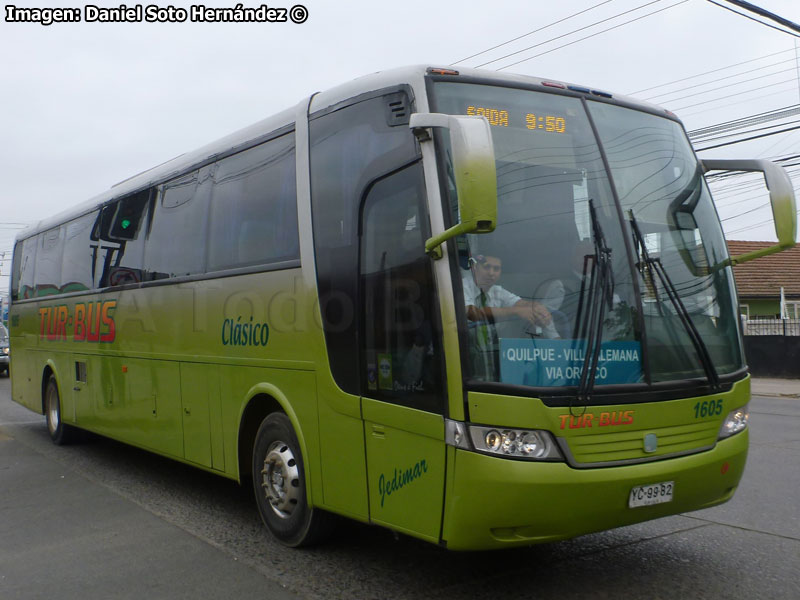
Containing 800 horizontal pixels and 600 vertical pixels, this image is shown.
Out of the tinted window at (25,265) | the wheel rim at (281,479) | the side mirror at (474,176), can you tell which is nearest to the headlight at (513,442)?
the side mirror at (474,176)

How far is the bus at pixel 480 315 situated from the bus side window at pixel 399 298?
0.5 inches

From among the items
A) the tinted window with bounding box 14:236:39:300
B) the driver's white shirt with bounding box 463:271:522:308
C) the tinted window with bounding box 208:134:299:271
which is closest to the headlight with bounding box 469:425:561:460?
the driver's white shirt with bounding box 463:271:522:308

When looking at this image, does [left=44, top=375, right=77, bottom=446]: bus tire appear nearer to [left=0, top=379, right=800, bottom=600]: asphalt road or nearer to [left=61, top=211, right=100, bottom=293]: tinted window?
[left=61, top=211, right=100, bottom=293]: tinted window

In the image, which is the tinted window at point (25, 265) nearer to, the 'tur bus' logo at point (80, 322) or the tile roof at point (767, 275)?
the 'tur bus' logo at point (80, 322)

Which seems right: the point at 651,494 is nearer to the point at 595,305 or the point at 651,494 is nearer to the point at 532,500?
the point at 532,500

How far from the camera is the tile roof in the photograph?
41.7m

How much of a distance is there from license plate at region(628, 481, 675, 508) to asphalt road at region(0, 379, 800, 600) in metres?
0.63

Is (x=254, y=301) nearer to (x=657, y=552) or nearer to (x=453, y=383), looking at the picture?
(x=453, y=383)

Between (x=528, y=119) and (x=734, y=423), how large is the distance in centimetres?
225

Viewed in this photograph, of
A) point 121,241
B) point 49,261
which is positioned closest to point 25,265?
point 49,261

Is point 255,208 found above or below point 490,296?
above

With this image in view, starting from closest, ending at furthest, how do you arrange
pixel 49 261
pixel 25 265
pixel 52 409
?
Result: 1. pixel 52 409
2. pixel 49 261
3. pixel 25 265

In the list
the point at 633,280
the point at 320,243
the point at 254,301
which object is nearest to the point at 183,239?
the point at 254,301

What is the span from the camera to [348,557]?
18.8 feet
